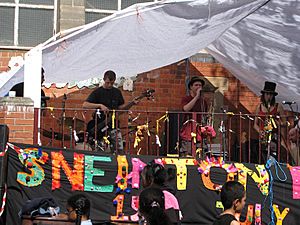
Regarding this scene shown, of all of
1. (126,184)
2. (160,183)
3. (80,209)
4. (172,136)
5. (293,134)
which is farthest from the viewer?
(293,134)

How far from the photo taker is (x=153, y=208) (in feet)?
18.5

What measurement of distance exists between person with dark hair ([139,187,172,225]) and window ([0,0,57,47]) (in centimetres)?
714

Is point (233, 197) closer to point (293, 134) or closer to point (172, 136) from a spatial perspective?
point (172, 136)

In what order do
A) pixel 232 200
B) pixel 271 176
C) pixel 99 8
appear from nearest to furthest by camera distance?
pixel 232 200 < pixel 271 176 < pixel 99 8

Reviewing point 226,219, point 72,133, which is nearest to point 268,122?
point 72,133

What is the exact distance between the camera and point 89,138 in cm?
982

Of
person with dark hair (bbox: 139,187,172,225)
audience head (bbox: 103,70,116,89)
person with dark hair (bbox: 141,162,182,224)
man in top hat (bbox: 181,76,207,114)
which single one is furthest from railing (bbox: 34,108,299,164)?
person with dark hair (bbox: 139,187,172,225)

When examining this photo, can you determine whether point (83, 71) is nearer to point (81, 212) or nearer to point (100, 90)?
point (100, 90)

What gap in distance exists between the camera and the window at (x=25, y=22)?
12211 millimetres

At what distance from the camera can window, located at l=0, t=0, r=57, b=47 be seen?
12211 mm

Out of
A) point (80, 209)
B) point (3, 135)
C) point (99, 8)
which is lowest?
point (80, 209)

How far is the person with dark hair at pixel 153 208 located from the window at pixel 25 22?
281 inches

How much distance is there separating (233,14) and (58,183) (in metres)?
3.52

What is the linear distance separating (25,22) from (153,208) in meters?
7.53
